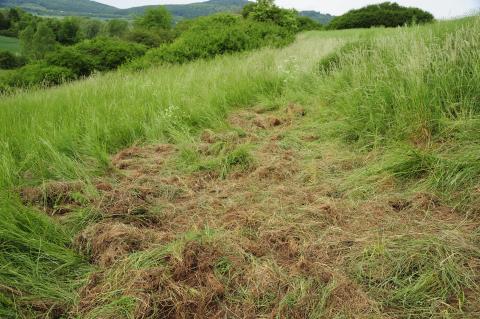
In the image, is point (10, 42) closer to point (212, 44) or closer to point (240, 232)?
point (212, 44)

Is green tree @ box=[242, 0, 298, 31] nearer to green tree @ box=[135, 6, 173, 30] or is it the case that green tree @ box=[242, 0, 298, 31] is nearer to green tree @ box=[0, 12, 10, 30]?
green tree @ box=[135, 6, 173, 30]

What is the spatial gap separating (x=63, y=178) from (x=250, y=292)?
218cm

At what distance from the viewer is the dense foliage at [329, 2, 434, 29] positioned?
2803 cm

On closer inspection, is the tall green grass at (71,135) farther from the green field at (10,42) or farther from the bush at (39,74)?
the green field at (10,42)

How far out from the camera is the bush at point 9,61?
28531 mm

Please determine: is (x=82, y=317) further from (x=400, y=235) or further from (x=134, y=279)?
(x=400, y=235)

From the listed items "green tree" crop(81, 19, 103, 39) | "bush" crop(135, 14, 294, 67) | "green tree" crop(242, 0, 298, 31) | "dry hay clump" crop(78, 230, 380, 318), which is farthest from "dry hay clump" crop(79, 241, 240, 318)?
"green tree" crop(81, 19, 103, 39)

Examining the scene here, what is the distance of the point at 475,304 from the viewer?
1.76 metres

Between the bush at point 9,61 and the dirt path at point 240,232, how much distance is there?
3069cm

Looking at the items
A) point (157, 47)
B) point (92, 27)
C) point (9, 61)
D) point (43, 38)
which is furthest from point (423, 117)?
point (92, 27)

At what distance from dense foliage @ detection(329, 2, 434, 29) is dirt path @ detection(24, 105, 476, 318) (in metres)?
27.8

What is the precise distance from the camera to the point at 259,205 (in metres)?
2.83

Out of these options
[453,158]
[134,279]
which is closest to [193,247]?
[134,279]

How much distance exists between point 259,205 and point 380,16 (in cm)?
3061
